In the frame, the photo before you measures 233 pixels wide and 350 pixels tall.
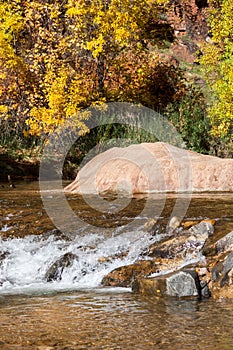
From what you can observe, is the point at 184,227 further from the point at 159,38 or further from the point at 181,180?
the point at 159,38

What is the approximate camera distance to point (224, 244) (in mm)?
7570

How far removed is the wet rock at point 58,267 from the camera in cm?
783

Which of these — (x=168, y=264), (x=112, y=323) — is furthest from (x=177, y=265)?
(x=112, y=323)

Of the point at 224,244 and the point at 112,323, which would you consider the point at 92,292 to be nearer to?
the point at 112,323

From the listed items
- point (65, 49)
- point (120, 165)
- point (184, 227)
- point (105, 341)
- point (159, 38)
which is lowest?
point (105, 341)

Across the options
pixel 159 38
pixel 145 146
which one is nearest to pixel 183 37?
pixel 159 38

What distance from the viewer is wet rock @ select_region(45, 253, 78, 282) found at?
7.83 m

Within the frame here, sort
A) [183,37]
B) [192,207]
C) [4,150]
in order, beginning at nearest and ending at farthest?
[192,207], [4,150], [183,37]

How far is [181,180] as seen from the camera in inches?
500

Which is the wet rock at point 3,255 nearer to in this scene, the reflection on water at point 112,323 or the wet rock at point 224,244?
the reflection on water at point 112,323

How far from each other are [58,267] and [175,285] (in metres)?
1.84

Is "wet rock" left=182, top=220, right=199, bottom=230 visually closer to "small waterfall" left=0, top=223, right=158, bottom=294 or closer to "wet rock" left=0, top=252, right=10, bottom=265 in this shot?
"small waterfall" left=0, top=223, right=158, bottom=294

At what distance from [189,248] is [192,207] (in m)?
2.44

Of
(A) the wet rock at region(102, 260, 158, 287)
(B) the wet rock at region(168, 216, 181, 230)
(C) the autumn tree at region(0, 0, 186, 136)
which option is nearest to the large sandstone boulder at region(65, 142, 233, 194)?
(B) the wet rock at region(168, 216, 181, 230)
